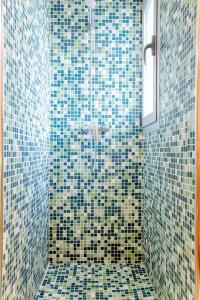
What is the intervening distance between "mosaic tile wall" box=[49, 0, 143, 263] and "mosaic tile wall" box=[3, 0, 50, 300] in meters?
0.16

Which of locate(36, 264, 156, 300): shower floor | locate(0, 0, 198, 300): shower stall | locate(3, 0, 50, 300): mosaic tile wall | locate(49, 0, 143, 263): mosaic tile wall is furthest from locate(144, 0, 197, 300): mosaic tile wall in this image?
locate(3, 0, 50, 300): mosaic tile wall

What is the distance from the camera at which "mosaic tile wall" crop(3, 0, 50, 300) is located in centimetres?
158

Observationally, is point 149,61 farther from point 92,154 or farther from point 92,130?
point 92,154

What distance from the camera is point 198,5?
1.32 m

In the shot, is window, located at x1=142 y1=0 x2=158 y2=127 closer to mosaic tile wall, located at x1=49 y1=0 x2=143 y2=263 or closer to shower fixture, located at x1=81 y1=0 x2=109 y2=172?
mosaic tile wall, located at x1=49 y1=0 x2=143 y2=263

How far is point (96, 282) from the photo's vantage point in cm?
248

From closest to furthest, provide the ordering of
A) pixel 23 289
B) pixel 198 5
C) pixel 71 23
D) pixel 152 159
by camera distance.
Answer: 1. pixel 198 5
2. pixel 23 289
3. pixel 152 159
4. pixel 71 23

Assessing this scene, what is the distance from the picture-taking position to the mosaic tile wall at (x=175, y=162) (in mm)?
1442

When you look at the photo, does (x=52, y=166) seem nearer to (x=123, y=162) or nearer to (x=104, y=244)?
(x=123, y=162)

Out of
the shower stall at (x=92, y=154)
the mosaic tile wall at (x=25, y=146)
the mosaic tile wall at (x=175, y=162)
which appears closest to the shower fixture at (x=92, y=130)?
the shower stall at (x=92, y=154)

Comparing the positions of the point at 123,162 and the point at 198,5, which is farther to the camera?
the point at 123,162

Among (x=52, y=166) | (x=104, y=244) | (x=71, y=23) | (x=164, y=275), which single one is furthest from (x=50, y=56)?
(x=164, y=275)

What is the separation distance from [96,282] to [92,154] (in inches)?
40.0

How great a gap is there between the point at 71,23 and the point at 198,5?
5.61ft
